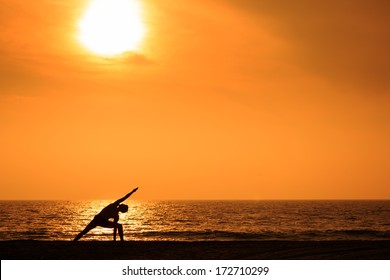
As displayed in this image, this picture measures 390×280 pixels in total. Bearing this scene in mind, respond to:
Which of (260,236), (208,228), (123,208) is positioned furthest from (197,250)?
(208,228)

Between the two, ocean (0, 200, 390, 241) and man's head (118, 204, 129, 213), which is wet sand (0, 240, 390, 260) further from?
ocean (0, 200, 390, 241)

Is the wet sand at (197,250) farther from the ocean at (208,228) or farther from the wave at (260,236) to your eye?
the wave at (260,236)

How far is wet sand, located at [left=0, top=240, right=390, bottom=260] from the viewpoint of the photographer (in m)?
18.4

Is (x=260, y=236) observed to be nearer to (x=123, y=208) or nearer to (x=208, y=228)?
(x=208, y=228)

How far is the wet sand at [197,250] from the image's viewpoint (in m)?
18.4

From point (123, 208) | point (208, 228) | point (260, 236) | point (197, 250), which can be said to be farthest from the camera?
point (208, 228)

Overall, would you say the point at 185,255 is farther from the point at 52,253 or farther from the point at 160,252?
the point at 52,253

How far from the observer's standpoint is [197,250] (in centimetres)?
2009

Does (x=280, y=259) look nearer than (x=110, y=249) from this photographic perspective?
Yes

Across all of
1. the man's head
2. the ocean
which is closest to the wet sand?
the man's head

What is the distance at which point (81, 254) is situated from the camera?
19094mm
